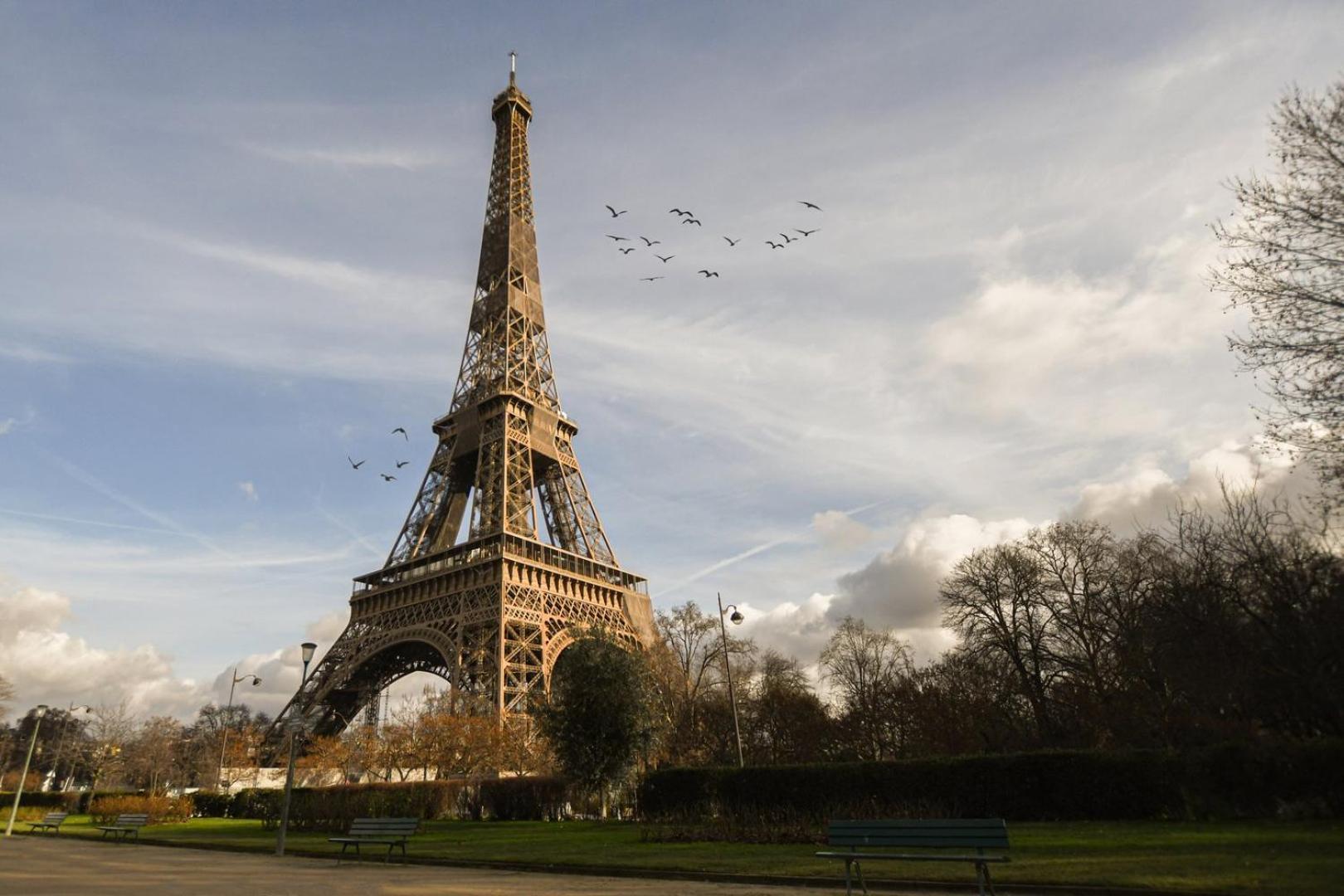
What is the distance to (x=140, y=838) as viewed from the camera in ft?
75.7

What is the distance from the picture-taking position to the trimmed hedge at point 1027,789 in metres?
14.9

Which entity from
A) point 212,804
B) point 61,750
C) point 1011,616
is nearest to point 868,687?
point 1011,616

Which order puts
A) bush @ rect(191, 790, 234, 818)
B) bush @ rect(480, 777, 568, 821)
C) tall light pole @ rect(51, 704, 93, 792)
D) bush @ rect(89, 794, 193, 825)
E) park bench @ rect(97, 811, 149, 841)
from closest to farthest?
1. park bench @ rect(97, 811, 149, 841)
2. bush @ rect(480, 777, 568, 821)
3. bush @ rect(89, 794, 193, 825)
4. bush @ rect(191, 790, 234, 818)
5. tall light pole @ rect(51, 704, 93, 792)

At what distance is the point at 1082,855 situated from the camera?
1137 cm

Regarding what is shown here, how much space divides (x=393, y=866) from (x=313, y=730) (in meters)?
39.2

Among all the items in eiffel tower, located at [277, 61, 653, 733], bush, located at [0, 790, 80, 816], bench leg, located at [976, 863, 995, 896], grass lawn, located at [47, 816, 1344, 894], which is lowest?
grass lawn, located at [47, 816, 1344, 894]

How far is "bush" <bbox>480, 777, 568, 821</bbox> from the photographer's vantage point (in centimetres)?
2820

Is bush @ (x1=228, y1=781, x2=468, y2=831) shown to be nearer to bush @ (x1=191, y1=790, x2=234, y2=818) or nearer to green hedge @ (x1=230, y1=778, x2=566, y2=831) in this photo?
green hedge @ (x1=230, y1=778, x2=566, y2=831)

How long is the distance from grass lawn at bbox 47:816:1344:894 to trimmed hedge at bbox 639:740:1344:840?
97 centimetres

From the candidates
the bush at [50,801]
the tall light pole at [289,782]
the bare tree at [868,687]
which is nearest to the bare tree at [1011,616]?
the bare tree at [868,687]

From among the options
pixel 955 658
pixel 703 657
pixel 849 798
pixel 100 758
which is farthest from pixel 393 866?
pixel 100 758

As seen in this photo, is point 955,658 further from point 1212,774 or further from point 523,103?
point 523,103

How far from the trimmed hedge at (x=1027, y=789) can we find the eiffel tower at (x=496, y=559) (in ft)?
59.6

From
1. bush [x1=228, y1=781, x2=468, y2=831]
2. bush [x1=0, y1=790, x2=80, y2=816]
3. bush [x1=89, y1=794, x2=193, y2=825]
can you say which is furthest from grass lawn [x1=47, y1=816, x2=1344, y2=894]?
bush [x1=0, y1=790, x2=80, y2=816]
